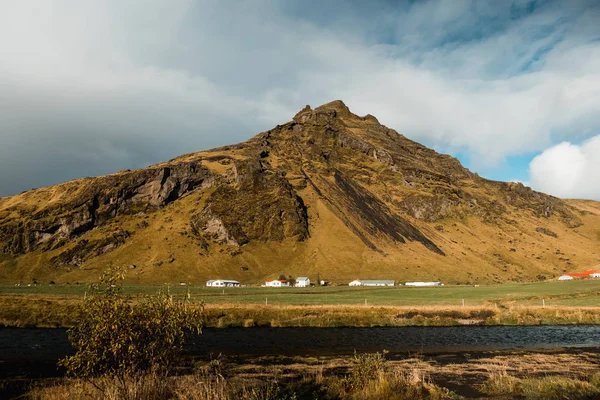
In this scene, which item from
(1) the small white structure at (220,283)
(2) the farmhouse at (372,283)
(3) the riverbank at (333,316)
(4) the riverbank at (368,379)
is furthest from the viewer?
→ (2) the farmhouse at (372,283)

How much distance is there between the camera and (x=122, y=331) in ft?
50.3

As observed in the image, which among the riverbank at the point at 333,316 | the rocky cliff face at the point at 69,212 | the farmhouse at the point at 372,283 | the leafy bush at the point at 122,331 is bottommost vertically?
the riverbank at the point at 333,316

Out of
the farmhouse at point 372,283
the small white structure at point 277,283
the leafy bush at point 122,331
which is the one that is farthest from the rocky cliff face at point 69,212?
the leafy bush at point 122,331

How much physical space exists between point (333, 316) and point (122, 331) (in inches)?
1683

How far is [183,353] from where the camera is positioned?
1332 inches

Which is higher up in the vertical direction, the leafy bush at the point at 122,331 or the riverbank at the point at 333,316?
the leafy bush at the point at 122,331

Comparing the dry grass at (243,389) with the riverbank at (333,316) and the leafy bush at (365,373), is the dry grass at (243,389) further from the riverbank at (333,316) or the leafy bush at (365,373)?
the riverbank at (333,316)

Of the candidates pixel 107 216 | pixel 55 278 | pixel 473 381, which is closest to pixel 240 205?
pixel 107 216

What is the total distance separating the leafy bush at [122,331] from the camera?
15078 millimetres

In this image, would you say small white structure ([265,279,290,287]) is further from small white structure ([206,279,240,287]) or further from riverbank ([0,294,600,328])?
riverbank ([0,294,600,328])

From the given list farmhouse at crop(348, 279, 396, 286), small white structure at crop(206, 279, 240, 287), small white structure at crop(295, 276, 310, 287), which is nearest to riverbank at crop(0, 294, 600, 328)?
small white structure at crop(206, 279, 240, 287)

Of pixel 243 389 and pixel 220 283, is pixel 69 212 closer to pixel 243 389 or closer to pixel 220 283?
pixel 220 283

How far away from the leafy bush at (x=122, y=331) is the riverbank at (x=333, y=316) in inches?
1462

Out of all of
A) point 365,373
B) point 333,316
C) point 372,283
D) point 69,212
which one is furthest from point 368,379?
point 69,212
